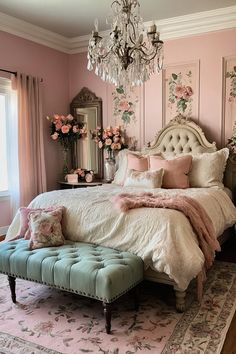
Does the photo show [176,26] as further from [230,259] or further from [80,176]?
[230,259]

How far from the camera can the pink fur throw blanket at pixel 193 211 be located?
2.80 metres

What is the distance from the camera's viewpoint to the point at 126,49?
3.13m

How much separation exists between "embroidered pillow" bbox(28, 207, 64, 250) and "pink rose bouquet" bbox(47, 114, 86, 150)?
2482 millimetres

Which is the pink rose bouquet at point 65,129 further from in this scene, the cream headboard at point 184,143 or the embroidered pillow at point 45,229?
the embroidered pillow at point 45,229

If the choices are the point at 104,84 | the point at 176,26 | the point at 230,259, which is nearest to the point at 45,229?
the point at 230,259

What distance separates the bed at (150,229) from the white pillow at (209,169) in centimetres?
23

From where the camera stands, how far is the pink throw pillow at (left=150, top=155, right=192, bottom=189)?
4098 millimetres

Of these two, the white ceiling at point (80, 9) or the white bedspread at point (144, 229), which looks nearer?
the white bedspread at point (144, 229)

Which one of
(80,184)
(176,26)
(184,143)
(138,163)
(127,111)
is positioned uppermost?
(176,26)

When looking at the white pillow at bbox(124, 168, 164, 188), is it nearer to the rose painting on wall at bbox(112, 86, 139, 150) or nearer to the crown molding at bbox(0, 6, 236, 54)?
the rose painting on wall at bbox(112, 86, 139, 150)

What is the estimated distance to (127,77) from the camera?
11.0 feet

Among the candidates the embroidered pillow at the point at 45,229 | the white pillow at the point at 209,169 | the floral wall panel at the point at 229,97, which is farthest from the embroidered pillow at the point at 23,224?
the floral wall panel at the point at 229,97

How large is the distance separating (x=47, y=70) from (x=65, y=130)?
1.03 m

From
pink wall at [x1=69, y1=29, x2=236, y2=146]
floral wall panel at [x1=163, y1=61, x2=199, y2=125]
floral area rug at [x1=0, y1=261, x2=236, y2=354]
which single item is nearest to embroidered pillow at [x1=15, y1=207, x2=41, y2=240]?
floral area rug at [x1=0, y1=261, x2=236, y2=354]
